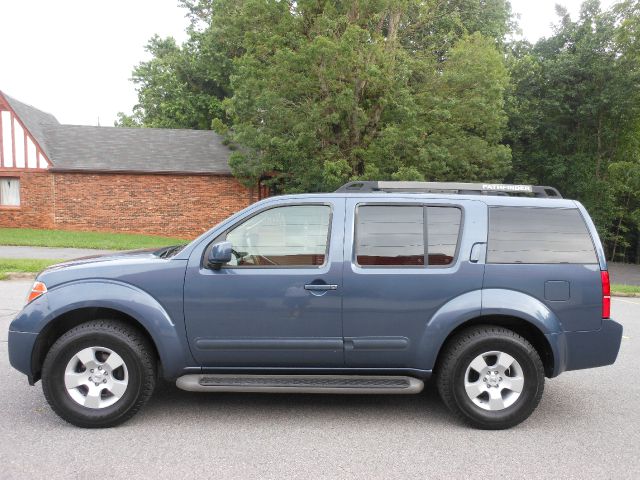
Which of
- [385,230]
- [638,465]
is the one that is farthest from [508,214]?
[638,465]

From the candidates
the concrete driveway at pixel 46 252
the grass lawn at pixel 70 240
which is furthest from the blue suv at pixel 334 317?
the grass lawn at pixel 70 240

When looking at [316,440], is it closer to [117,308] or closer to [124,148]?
[117,308]

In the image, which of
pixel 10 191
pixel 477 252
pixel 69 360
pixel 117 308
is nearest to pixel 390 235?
pixel 477 252

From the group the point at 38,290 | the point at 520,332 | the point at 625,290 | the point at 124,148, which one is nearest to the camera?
the point at 38,290

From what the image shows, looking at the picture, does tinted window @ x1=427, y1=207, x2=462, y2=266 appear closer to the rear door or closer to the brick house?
the rear door

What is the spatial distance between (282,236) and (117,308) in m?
1.35

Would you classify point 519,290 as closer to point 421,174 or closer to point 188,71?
point 421,174

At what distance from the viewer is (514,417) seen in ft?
12.2

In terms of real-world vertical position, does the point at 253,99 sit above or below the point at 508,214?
above

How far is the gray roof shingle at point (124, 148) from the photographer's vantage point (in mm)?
22328

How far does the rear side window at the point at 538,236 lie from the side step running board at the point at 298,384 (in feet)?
3.92

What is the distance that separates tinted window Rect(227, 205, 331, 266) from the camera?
12.6 feet

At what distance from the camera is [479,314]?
370 cm

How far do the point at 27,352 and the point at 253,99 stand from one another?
49.7ft
